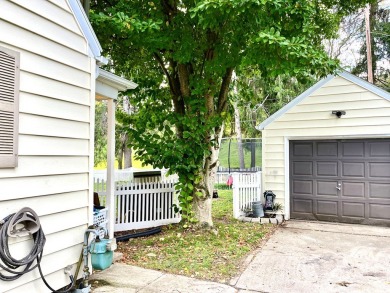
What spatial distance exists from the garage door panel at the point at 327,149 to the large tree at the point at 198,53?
8.18 ft

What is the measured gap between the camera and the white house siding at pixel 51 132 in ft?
8.29

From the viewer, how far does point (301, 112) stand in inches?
306

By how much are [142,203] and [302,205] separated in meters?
4.19

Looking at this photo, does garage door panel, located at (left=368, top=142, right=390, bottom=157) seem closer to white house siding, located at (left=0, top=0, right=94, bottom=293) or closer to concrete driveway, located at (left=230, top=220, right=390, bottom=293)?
concrete driveway, located at (left=230, top=220, right=390, bottom=293)

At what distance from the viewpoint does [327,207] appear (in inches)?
297

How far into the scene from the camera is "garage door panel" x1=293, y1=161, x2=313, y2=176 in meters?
7.74

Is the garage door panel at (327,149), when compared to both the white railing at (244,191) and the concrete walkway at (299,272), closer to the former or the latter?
the white railing at (244,191)

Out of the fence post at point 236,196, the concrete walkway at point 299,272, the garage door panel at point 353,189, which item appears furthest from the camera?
the fence post at point 236,196

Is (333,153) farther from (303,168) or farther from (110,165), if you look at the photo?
(110,165)

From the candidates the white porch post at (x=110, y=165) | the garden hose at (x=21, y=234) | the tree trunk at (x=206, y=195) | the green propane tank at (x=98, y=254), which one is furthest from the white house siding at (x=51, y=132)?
the tree trunk at (x=206, y=195)

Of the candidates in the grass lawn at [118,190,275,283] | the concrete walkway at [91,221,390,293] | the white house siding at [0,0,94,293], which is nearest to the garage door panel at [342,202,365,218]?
the concrete walkway at [91,221,390,293]

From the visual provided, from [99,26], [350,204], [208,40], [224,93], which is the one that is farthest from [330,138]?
[99,26]

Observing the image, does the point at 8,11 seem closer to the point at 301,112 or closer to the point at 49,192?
the point at 49,192

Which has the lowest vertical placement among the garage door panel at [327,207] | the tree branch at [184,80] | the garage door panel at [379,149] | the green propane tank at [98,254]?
the garage door panel at [327,207]
